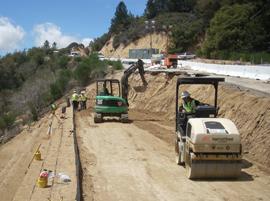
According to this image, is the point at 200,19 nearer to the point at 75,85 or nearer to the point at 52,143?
the point at 75,85

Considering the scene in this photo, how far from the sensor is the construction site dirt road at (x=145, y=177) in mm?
12648

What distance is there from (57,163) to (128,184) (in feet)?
15.9

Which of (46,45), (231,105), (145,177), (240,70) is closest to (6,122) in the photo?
(240,70)

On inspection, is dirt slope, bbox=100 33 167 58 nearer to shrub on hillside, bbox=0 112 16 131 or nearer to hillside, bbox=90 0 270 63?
hillside, bbox=90 0 270 63

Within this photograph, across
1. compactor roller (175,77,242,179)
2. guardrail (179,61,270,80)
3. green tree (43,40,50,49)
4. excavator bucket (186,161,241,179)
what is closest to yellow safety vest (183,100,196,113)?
compactor roller (175,77,242,179)

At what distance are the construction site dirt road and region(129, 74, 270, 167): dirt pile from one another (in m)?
1.70

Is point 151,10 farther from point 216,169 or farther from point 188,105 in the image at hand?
point 216,169

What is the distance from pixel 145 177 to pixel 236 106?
974cm

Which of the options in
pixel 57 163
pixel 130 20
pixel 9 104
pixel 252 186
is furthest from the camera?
pixel 130 20

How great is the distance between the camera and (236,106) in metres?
23.2

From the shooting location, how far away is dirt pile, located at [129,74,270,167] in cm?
1728

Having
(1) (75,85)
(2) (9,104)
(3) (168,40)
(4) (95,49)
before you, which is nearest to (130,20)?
(4) (95,49)

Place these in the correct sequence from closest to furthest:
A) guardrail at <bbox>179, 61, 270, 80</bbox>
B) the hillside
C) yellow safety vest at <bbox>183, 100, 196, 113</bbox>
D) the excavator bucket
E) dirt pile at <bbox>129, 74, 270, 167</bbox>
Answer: the excavator bucket
yellow safety vest at <bbox>183, 100, 196, 113</bbox>
dirt pile at <bbox>129, 74, 270, 167</bbox>
guardrail at <bbox>179, 61, 270, 80</bbox>
the hillside

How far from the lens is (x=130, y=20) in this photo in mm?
154000
